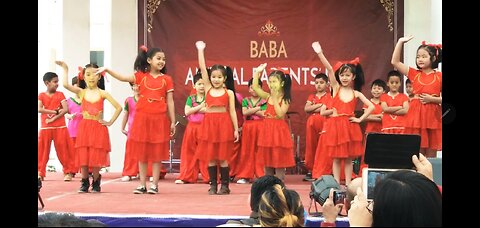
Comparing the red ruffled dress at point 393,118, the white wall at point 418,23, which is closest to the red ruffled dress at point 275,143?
the red ruffled dress at point 393,118

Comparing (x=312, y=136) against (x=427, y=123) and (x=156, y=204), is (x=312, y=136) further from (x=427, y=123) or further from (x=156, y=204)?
(x=156, y=204)

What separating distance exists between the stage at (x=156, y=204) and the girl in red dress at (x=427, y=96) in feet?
→ 4.14

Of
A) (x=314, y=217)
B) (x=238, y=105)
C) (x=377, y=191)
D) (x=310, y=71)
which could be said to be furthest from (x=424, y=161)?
(x=310, y=71)

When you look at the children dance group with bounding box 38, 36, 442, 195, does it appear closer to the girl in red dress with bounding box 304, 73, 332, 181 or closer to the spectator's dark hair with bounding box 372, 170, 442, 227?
the girl in red dress with bounding box 304, 73, 332, 181

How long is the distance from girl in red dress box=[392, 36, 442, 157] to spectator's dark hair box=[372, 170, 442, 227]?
4.00 meters

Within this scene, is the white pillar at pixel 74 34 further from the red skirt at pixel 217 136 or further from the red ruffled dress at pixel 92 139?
the red skirt at pixel 217 136

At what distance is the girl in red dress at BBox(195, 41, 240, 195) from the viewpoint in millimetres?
7000

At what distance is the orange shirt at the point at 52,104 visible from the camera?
27.1 feet

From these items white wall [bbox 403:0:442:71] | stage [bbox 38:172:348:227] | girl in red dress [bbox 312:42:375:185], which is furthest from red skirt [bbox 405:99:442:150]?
white wall [bbox 403:0:442:71]

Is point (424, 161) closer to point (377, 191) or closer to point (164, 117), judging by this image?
point (377, 191)

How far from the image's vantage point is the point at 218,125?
7047mm

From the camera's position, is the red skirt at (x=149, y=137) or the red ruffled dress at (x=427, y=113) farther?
the red skirt at (x=149, y=137)

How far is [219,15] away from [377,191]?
786 cm

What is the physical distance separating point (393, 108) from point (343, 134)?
2.72ft
